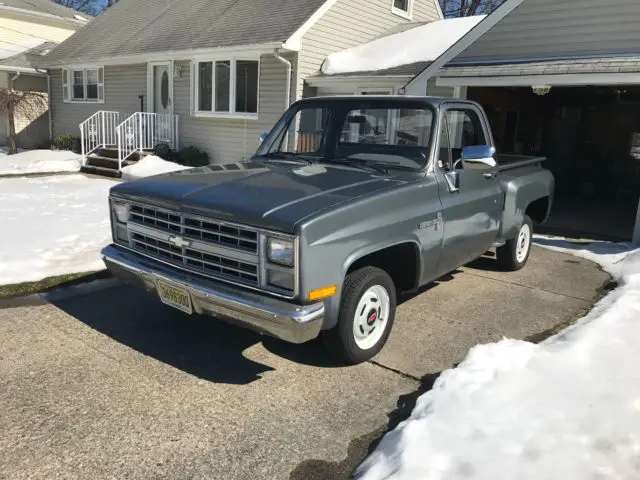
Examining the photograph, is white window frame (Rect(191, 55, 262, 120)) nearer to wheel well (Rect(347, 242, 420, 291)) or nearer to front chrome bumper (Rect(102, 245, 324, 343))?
wheel well (Rect(347, 242, 420, 291))

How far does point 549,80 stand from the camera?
926 centimetres

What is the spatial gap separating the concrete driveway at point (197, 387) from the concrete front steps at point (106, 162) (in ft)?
34.5

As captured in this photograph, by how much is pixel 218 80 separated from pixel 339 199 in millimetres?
12936

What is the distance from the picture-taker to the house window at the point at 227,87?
49.1ft

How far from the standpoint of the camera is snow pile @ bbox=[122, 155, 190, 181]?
14.1 m

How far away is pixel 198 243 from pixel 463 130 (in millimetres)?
2888

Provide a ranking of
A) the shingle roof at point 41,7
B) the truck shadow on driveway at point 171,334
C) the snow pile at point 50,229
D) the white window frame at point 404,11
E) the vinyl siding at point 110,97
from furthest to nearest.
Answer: the shingle roof at point 41,7 → the vinyl siding at point 110,97 → the white window frame at point 404,11 → the snow pile at point 50,229 → the truck shadow on driveway at point 171,334

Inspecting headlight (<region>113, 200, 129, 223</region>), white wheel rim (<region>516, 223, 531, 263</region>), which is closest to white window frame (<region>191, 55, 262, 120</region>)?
white wheel rim (<region>516, 223, 531, 263</region>)

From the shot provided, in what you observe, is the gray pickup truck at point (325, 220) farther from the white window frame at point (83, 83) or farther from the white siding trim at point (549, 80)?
the white window frame at point (83, 83)

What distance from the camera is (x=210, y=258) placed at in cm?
375

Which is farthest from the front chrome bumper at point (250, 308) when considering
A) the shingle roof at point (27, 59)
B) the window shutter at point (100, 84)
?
the shingle roof at point (27, 59)

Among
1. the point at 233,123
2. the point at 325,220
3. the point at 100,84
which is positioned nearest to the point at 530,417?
the point at 325,220

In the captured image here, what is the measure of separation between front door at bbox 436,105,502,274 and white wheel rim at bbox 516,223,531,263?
120cm

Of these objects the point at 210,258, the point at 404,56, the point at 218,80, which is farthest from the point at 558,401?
the point at 218,80
